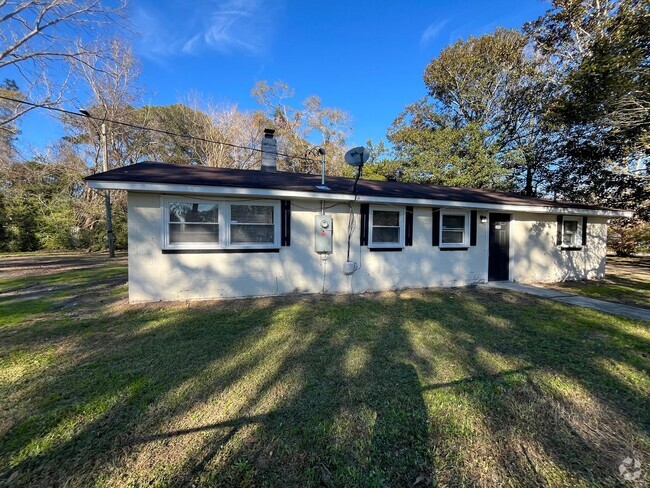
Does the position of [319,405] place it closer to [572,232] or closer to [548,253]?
[548,253]

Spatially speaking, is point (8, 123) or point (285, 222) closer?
point (285, 222)

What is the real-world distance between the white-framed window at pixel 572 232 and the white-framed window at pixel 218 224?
934 cm

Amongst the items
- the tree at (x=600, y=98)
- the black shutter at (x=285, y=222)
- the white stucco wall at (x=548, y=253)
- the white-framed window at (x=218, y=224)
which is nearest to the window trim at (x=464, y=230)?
the white stucco wall at (x=548, y=253)

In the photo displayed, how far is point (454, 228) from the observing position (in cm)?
818

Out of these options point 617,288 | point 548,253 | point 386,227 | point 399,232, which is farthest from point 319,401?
point 617,288

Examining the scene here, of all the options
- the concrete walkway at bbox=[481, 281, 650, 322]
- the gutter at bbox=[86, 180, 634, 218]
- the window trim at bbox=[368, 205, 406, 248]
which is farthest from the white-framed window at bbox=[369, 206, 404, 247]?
the concrete walkway at bbox=[481, 281, 650, 322]

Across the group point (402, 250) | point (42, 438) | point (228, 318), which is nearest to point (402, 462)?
point (42, 438)

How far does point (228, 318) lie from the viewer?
5.07 meters

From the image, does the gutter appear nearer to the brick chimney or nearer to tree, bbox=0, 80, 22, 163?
the brick chimney

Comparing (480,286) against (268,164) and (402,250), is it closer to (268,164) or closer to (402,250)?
(402,250)

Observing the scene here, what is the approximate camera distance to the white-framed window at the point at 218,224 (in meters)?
6.05

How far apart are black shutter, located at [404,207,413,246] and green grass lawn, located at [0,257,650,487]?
2915mm

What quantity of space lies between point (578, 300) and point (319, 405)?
7.10 metres

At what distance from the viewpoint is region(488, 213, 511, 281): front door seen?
867 centimetres
